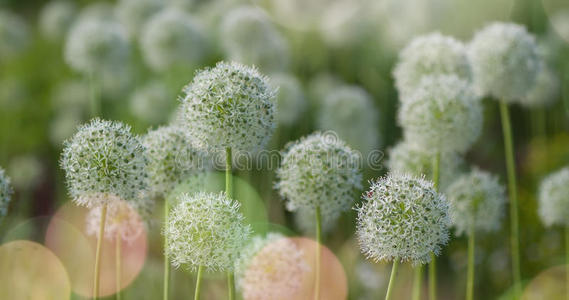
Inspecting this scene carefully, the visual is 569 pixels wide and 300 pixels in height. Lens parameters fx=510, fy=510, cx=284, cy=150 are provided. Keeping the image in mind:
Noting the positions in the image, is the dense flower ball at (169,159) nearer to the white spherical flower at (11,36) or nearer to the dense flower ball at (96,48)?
the dense flower ball at (96,48)

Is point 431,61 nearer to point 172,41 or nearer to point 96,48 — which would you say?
point 172,41

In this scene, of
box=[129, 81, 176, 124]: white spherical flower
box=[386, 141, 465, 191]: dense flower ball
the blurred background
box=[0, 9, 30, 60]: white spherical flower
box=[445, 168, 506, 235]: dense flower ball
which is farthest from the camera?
box=[0, 9, 30, 60]: white spherical flower

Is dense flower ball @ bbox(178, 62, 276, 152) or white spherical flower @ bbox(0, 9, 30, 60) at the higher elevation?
white spherical flower @ bbox(0, 9, 30, 60)

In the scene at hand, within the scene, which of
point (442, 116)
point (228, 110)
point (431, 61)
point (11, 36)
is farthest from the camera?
point (11, 36)

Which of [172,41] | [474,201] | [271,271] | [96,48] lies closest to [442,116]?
[474,201]

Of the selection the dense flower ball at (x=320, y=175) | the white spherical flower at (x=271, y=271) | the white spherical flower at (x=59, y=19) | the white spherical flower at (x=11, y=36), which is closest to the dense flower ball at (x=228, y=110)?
the dense flower ball at (x=320, y=175)

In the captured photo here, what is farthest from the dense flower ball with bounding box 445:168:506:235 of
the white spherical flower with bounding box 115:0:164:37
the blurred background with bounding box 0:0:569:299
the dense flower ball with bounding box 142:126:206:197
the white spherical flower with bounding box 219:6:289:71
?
the white spherical flower with bounding box 115:0:164:37

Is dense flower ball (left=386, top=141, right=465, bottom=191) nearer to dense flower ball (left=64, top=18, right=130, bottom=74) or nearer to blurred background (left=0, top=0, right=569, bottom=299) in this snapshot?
blurred background (left=0, top=0, right=569, bottom=299)
